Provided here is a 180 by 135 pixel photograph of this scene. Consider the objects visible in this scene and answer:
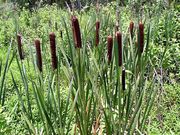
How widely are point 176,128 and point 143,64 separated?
0.87 metres

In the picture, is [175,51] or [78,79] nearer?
[78,79]

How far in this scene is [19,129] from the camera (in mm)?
2627

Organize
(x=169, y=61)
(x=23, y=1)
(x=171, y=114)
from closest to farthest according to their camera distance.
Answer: (x=171, y=114) → (x=169, y=61) → (x=23, y=1)

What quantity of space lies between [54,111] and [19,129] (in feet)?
4.06

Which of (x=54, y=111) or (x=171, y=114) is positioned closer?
(x=54, y=111)

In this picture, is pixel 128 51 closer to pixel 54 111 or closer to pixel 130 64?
pixel 130 64

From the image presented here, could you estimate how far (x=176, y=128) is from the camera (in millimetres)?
2496

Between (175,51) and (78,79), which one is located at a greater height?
(78,79)

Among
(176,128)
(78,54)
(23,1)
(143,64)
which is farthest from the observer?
(23,1)

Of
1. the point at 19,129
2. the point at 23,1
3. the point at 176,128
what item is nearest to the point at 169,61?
the point at 176,128

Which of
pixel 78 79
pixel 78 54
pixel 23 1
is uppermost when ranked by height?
pixel 78 54

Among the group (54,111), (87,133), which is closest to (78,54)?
(54,111)

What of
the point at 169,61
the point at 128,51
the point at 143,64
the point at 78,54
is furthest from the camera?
the point at 169,61

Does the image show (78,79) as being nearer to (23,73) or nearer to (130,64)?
(23,73)
